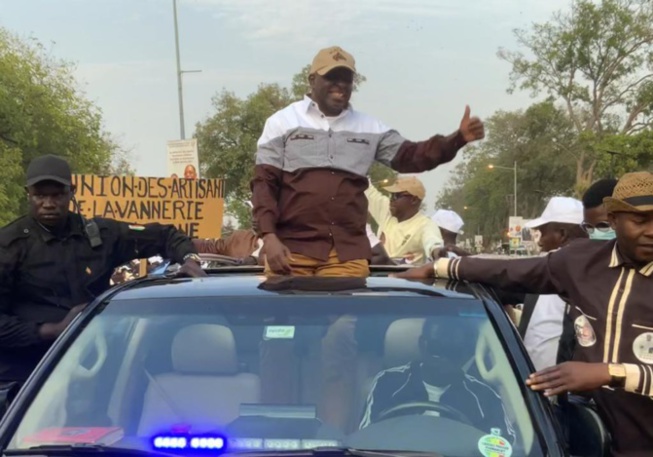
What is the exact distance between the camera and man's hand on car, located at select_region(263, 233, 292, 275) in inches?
143

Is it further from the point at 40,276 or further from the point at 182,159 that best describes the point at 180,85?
the point at 40,276

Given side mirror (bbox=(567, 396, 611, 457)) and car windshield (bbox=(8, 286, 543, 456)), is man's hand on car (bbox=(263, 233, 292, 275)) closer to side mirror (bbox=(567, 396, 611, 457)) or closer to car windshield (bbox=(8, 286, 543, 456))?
car windshield (bbox=(8, 286, 543, 456))

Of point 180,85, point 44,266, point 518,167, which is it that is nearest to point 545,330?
point 44,266

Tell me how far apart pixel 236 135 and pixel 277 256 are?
28.5 m

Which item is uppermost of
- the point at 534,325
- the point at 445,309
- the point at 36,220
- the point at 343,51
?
the point at 343,51

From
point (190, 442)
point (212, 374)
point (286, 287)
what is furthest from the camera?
point (286, 287)

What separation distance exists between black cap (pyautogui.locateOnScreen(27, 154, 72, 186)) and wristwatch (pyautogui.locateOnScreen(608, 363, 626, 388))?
2536 millimetres

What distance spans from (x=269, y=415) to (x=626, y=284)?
3.74ft

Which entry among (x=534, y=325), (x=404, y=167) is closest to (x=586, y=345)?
(x=534, y=325)

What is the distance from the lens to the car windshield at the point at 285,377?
2545mm

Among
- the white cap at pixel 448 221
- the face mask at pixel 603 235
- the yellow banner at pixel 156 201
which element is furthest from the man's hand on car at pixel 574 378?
the yellow banner at pixel 156 201

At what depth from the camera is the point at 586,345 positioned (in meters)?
2.78

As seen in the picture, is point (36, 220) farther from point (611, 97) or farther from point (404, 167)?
point (611, 97)

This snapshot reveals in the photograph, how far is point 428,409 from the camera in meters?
2.69
